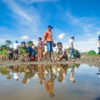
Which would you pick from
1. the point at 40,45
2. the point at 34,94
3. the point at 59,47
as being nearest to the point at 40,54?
the point at 40,45

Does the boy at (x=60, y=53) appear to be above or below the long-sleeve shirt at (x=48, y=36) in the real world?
below

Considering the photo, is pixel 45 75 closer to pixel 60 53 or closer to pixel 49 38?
pixel 49 38

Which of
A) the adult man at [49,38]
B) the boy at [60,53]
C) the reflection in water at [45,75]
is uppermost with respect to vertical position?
the adult man at [49,38]

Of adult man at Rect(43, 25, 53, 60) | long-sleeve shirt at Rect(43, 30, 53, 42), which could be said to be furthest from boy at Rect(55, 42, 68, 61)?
long-sleeve shirt at Rect(43, 30, 53, 42)

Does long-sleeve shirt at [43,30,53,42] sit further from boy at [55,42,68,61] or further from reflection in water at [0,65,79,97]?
reflection in water at [0,65,79,97]

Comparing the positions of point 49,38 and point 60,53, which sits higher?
point 49,38

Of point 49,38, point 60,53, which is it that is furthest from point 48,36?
point 60,53

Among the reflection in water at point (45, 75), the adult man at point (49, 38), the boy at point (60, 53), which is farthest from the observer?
the boy at point (60, 53)

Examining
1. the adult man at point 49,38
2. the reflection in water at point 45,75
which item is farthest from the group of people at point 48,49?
the reflection in water at point 45,75

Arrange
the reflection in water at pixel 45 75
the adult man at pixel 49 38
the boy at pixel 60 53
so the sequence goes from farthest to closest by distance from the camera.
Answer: the boy at pixel 60 53 → the adult man at pixel 49 38 → the reflection in water at pixel 45 75

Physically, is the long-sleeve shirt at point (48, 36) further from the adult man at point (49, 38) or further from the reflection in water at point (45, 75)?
the reflection in water at point (45, 75)

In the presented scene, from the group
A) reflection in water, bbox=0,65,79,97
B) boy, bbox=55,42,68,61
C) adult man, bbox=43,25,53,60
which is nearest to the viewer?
reflection in water, bbox=0,65,79,97

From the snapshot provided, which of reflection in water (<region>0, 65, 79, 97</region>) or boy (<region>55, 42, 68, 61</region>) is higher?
boy (<region>55, 42, 68, 61</region>)

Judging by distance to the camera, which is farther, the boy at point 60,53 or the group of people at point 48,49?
the boy at point 60,53
